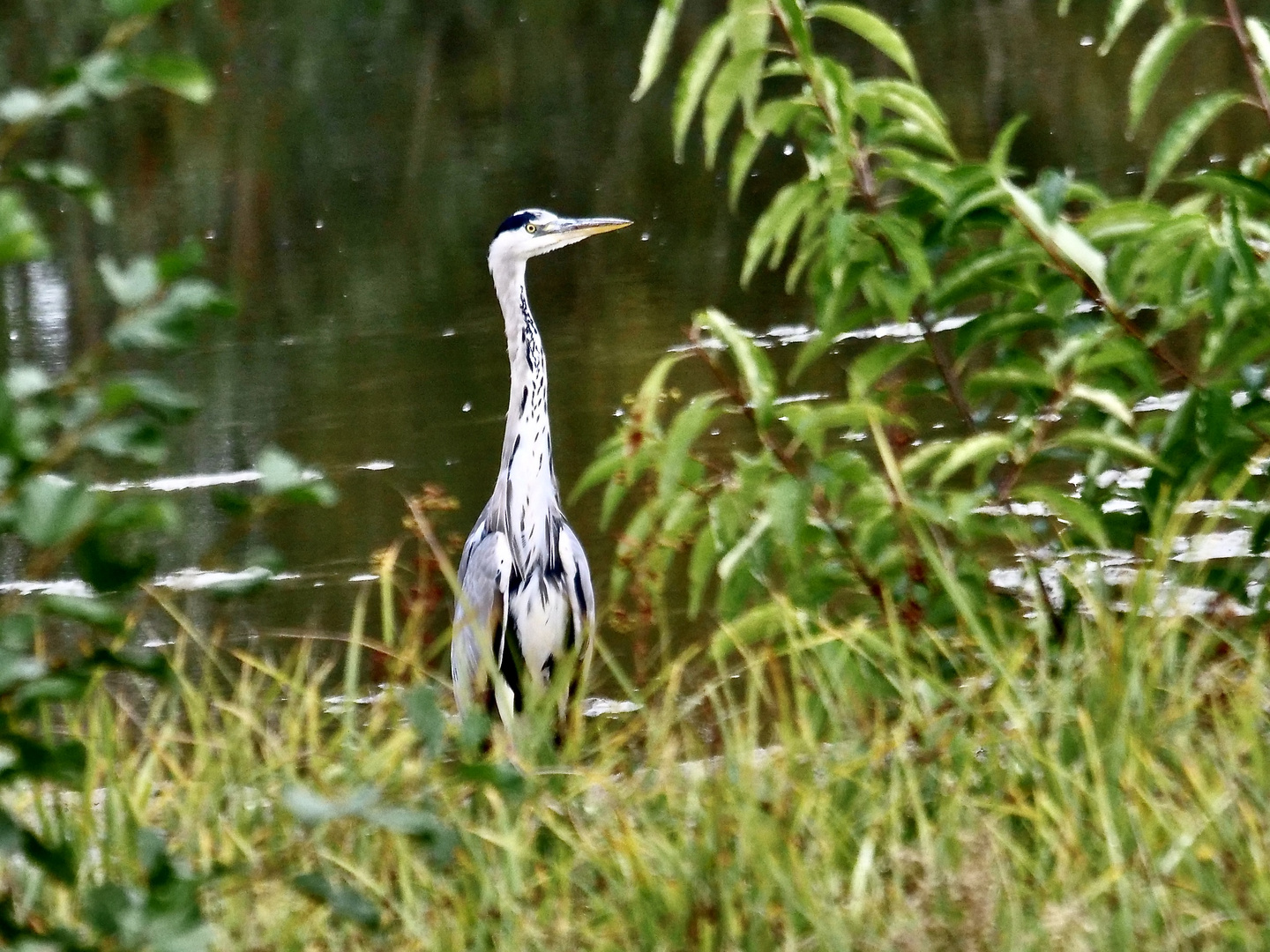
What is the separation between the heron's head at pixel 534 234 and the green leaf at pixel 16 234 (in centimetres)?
301

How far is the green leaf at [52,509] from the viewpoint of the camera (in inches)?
73.4

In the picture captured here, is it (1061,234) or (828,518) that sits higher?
(1061,234)

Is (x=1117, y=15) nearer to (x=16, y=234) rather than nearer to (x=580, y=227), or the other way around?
(x=16, y=234)

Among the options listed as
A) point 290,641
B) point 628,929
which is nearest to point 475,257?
point 290,641

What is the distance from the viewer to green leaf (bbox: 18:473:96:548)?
1.86m

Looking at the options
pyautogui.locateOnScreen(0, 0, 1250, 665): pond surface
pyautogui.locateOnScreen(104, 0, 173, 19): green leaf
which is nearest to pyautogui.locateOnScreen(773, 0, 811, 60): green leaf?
pyautogui.locateOnScreen(104, 0, 173, 19): green leaf

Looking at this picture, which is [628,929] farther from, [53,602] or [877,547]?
[53,602]

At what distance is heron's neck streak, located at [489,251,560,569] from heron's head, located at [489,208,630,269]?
1.02ft

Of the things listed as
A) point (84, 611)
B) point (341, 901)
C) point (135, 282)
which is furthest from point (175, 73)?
point (341, 901)

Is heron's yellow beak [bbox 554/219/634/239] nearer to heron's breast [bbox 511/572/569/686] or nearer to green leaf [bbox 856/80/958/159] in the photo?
heron's breast [bbox 511/572/569/686]

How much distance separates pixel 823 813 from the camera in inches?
113

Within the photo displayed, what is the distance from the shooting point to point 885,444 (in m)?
3.35

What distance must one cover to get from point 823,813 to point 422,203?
372 inches

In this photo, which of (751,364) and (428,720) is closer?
(428,720)
